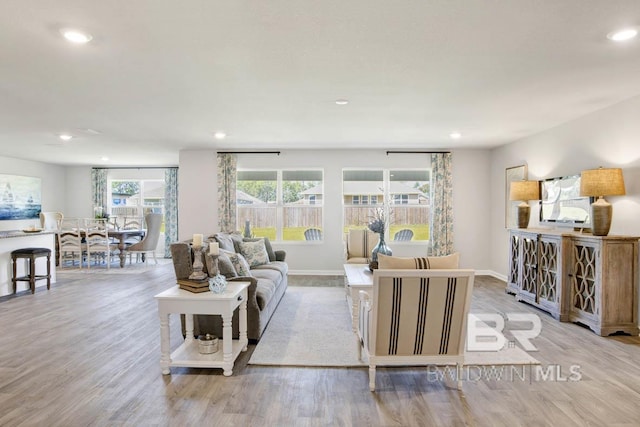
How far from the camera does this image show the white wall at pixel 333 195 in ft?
23.6

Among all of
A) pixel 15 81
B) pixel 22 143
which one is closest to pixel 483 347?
pixel 15 81

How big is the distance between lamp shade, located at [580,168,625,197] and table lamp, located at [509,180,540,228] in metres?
1.41

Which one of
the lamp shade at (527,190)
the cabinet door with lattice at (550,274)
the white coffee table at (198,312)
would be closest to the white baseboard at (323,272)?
the lamp shade at (527,190)

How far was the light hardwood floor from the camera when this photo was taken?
2.32m

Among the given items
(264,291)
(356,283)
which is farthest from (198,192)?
(356,283)

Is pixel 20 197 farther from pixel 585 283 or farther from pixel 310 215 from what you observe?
pixel 585 283

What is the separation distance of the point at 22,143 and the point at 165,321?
19.2ft

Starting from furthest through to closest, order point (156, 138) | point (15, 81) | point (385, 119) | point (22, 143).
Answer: point (22, 143), point (156, 138), point (385, 119), point (15, 81)

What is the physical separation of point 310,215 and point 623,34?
562 centimetres

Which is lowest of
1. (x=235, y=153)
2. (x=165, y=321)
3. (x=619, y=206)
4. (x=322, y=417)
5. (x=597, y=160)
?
(x=322, y=417)

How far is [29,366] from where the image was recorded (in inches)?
120

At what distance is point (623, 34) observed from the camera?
2457mm

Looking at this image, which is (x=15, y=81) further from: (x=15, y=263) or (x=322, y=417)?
(x=322, y=417)

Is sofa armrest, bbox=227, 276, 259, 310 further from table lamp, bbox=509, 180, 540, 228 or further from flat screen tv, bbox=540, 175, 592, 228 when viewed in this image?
table lamp, bbox=509, 180, 540, 228
